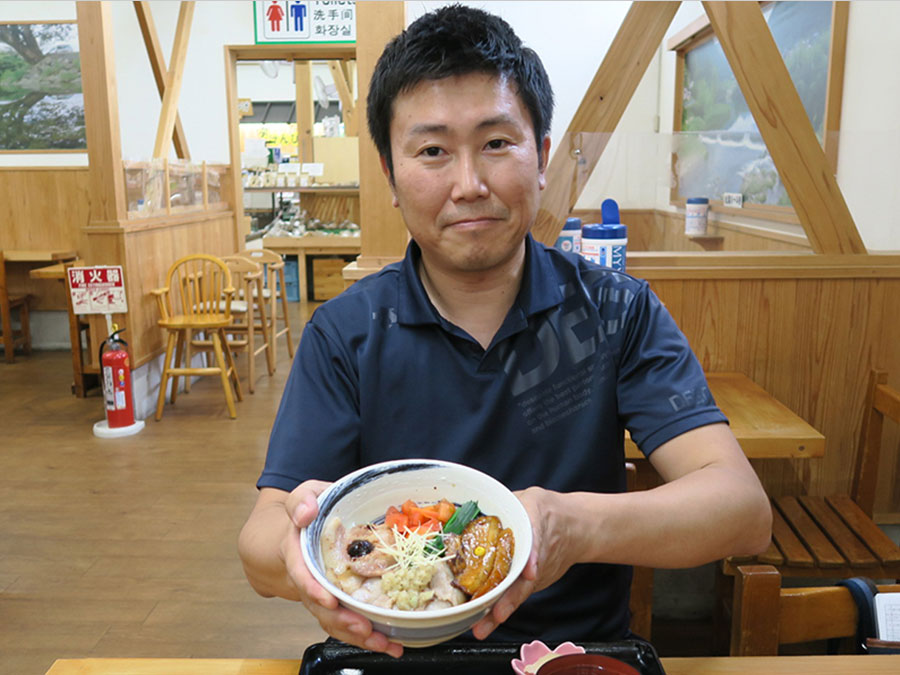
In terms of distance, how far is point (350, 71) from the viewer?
1027cm

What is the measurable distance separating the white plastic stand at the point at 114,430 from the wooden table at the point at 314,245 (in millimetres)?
3915

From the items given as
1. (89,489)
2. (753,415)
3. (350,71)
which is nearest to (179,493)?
(89,489)

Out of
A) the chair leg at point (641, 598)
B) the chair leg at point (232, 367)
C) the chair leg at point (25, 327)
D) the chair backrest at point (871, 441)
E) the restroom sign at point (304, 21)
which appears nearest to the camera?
the chair leg at point (641, 598)

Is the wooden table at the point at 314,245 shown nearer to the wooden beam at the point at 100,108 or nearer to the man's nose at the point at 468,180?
the wooden beam at the point at 100,108

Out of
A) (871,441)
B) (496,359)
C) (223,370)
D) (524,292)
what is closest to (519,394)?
(496,359)

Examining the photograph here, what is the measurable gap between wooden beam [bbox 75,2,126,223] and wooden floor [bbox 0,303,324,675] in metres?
1.31

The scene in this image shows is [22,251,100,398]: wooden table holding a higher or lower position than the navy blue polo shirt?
lower

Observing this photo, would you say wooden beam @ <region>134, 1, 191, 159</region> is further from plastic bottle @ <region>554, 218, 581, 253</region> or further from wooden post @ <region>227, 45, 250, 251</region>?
plastic bottle @ <region>554, 218, 581, 253</region>

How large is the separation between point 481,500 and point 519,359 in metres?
0.37

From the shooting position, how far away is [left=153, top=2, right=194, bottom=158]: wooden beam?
5602 millimetres

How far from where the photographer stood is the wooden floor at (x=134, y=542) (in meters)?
2.30

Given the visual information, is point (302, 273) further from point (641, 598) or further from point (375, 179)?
point (641, 598)

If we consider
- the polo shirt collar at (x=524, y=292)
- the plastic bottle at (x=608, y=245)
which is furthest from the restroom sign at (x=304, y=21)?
the polo shirt collar at (x=524, y=292)

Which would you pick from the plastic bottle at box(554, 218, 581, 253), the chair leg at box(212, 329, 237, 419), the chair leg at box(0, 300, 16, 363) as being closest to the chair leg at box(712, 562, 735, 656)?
the plastic bottle at box(554, 218, 581, 253)
